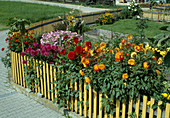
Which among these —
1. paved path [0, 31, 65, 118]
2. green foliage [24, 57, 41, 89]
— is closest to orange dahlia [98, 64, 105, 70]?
paved path [0, 31, 65, 118]

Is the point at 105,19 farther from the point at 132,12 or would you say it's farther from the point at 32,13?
the point at 32,13

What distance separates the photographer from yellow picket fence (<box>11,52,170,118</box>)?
13.2 ft

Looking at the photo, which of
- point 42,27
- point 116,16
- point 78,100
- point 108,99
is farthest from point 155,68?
point 116,16

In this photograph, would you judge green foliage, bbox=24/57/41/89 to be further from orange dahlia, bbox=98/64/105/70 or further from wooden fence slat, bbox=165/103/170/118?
wooden fence slat, bbox=165/103/170/118

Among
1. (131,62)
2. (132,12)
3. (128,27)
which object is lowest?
(131,62)

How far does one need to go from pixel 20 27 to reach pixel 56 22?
5.60 m

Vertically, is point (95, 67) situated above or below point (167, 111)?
above

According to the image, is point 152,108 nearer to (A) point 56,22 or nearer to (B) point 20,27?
(B) point 20,27

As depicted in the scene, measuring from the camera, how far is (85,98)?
189 inches

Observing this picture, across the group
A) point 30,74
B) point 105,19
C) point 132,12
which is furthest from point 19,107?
point 132,12

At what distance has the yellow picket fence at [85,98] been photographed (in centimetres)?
404

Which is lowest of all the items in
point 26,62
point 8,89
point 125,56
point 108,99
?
point 8,89

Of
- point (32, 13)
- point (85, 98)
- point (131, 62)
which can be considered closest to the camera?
point (131, 62)

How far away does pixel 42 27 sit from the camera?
36.3 ft
